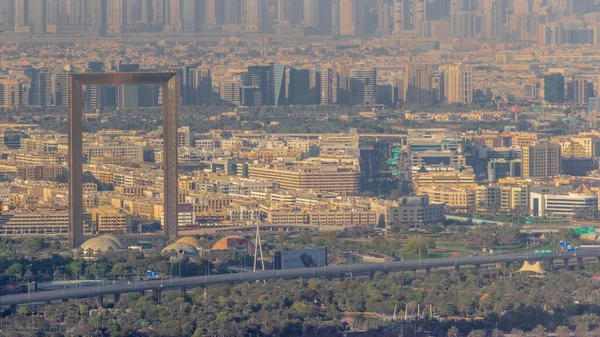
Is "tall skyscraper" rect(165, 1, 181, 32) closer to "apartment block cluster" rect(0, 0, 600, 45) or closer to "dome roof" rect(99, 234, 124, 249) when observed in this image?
"apartment block cluster" rect(0, 0, 600, 45)

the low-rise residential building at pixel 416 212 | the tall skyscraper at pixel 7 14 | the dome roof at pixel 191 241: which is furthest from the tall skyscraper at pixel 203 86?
the dome roof at pixel 191 241

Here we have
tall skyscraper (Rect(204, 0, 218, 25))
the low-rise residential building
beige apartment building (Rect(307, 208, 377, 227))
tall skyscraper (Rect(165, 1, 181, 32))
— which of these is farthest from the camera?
tall skyscraper (Rect(204, 0, 218, 25))

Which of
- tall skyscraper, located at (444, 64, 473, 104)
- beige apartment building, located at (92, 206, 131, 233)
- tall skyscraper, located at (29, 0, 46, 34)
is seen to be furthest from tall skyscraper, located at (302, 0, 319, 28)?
beige apartment building, located at (92, 206, 131, 233)

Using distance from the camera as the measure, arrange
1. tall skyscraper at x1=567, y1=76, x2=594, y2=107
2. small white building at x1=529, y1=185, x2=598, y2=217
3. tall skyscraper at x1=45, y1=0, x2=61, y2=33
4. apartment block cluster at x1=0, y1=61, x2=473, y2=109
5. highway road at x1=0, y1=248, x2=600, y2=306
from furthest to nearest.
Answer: tall skyscraper at x1=567, y1=76, x2=594, y2=107, tall skyscraper at x1=45, y1=0, x2=61, y2=33, apartment block cluster at x1=0, y1=61, x2=473, y2=109, small white building at x1=529, y1=185, x2=598, y2=217, highway road at x1=0, y1=248, x2=600, y2=306

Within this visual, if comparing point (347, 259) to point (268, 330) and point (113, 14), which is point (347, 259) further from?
point (113, 14)

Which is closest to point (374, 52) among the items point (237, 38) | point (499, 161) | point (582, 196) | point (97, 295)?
point (237, 38)

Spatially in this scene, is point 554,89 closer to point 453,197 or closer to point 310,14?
point 310,14
